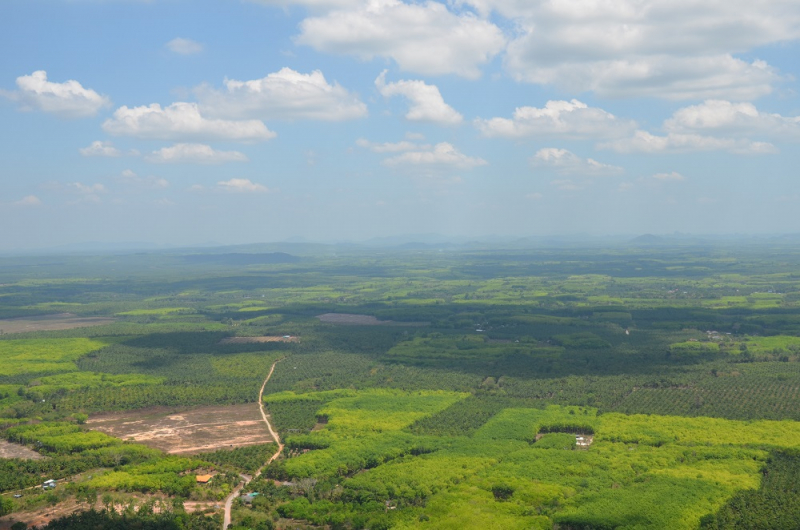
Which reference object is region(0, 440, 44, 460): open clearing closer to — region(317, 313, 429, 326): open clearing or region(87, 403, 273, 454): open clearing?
region(87, 403, 273, 454): open clearing

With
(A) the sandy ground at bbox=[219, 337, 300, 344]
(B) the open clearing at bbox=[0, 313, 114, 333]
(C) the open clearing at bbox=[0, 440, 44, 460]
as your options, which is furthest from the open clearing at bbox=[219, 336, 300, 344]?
(C) the open clearing at bbox=[0, 440, 44, 460]

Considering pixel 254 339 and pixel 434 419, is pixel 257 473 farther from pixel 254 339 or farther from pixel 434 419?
pixel 254 339

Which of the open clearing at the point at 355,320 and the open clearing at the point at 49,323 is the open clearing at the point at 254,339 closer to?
the open clearing at the point at 355,320

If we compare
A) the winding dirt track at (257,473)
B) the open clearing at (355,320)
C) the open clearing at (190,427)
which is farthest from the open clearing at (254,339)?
the open clearing at (190,427)

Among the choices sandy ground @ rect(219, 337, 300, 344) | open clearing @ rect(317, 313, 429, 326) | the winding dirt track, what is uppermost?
open clearing @ rect(317, 313, 429, 326)

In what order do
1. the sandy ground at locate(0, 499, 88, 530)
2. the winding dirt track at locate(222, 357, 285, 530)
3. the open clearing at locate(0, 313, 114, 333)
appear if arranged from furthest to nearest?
the open clearing at locate(0, 313, 114, 333) → the winding dirt track at locate(222, 357, 285, 530) → the sandy ground at locate(0, 499, 88, 530)

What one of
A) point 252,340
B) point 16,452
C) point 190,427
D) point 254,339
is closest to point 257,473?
point 190,427
